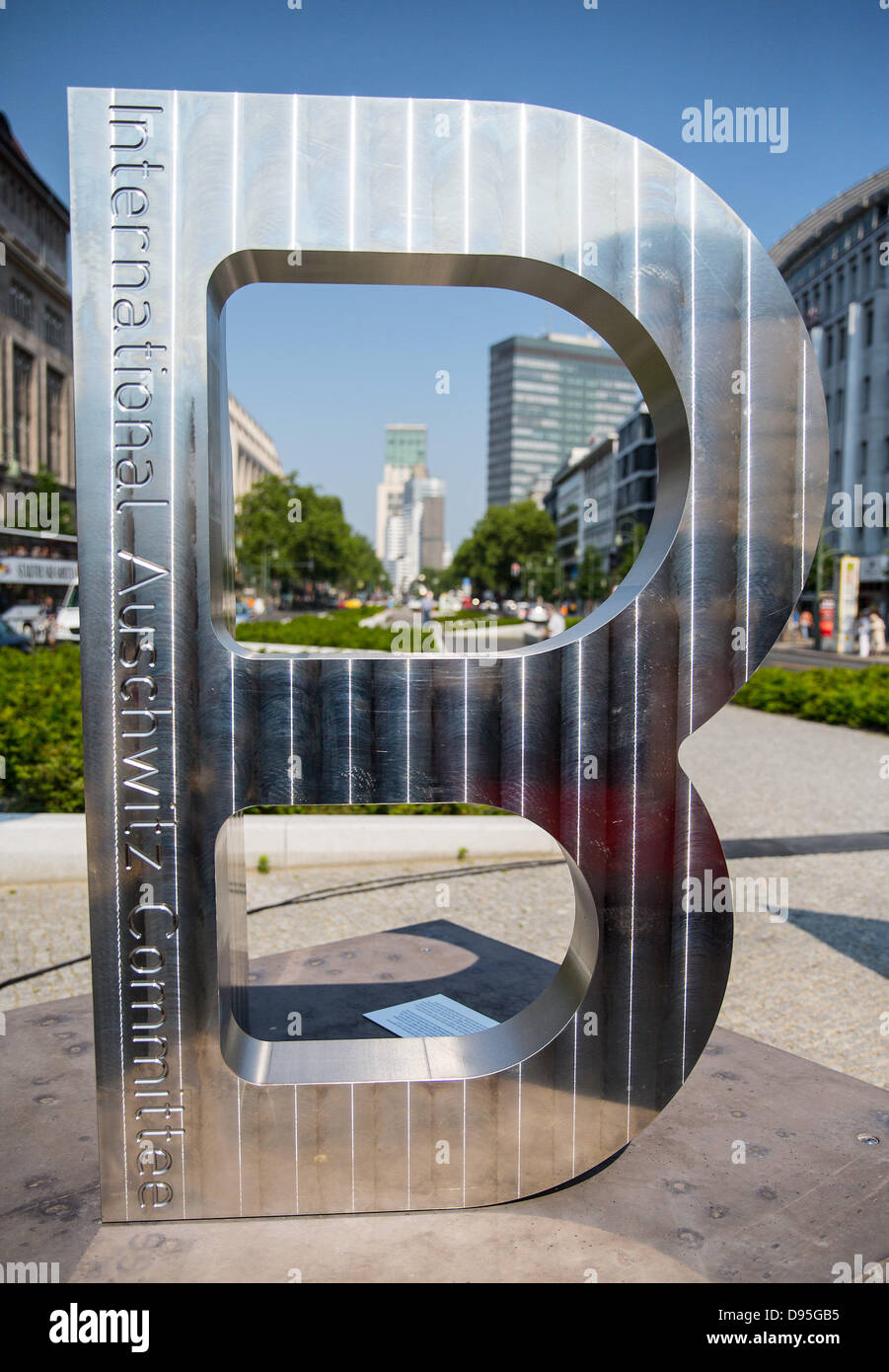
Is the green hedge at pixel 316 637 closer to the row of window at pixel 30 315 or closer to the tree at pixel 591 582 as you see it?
the row of window at pixel 30 315

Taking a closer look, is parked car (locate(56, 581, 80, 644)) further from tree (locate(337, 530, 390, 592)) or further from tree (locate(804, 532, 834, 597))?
tree (locate(337, 530, 390, 592))

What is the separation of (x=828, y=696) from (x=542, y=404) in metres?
171

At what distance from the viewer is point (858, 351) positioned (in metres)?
49.2

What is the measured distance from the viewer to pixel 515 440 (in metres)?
180

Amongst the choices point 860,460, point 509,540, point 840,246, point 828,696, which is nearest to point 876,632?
point 828,696

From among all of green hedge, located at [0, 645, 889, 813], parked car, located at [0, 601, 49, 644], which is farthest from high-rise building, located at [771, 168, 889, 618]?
parked car, located at [0, 601, 49, 644]

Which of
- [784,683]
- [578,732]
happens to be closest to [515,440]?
[784,683]

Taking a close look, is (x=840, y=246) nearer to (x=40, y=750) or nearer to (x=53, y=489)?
(x=53, y=489)

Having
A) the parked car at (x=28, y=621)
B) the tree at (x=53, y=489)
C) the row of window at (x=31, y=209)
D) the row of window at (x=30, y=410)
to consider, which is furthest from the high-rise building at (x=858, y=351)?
the row of window at (x=30, y=410)

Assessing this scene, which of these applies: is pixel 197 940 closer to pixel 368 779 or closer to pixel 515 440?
pixel 368 779

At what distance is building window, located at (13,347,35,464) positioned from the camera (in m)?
54.9

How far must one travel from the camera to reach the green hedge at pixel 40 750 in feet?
30.3
